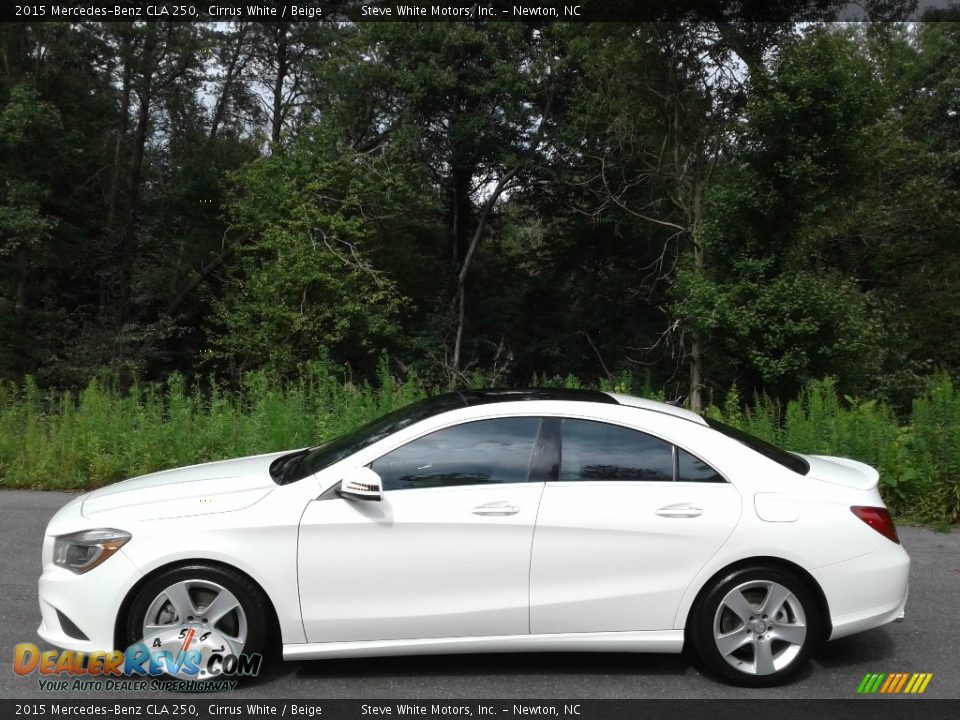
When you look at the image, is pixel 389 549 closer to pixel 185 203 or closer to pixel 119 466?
pixel 119 466

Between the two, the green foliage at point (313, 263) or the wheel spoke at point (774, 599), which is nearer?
the wheel spoke at point (774, 599)

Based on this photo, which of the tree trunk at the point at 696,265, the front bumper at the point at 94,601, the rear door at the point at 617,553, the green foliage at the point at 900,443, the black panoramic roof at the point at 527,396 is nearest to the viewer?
the front bumper at the point at 94,601

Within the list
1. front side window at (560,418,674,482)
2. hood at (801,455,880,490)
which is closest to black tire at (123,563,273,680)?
Result: front side window at (560,418,674,482)

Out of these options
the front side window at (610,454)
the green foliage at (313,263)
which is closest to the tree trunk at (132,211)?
the green foliage at (313,263)

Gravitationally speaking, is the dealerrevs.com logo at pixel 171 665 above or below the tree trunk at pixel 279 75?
below

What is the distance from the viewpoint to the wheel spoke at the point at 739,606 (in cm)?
451

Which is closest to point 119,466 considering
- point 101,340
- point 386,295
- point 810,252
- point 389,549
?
point 389,549

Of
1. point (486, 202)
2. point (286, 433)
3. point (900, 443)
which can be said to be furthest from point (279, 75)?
point (900, 443)

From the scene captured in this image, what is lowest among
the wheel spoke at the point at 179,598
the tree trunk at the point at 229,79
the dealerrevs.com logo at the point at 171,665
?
the dealerrevs.com logo at the point at 171,665

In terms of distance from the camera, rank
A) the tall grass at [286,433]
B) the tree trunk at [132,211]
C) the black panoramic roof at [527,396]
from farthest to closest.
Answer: the tree trunk at [132,211] < the tall grass at [286,433] < the black panoramic roof at [527,396]

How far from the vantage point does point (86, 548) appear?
4492 millimetres

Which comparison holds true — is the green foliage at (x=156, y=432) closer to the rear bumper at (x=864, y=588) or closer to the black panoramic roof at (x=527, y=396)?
the black panoramic roof at (x=527, y=396)
